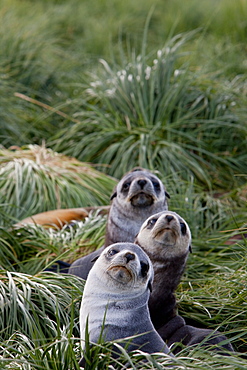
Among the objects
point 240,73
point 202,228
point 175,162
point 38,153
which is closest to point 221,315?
point 202,228

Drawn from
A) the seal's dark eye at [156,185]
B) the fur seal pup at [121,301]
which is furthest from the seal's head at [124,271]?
the seal's dark eye at [156,185]

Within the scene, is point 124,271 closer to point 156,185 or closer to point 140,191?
point 140,191

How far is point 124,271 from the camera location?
3.31 m

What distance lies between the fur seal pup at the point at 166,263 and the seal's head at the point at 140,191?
79 centimetres

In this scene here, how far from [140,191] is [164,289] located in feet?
3.22

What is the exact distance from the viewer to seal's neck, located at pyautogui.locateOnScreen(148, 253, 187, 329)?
13.0 ft

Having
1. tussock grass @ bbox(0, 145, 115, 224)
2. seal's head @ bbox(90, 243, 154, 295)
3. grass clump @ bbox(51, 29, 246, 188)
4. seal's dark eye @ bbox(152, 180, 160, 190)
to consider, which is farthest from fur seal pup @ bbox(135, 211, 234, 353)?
grass clump @ bbox(51, 29, 246, 188)

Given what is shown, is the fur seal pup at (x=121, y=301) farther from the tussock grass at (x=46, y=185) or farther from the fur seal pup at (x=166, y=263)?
the tussock grass at (x=46, y=185)

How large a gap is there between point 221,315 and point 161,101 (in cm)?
486

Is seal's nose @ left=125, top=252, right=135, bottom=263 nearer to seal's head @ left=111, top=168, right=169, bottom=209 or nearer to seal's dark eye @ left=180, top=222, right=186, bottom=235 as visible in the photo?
seal's dark eye @ left=180, top=222, right=186, bottom=235

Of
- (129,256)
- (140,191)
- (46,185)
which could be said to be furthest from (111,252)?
(46,185)

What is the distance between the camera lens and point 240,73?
11500 millimetres

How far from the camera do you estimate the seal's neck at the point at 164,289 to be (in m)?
3.96

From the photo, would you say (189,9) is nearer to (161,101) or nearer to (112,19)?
(112,19)
